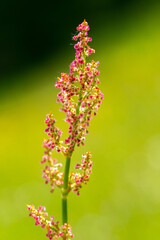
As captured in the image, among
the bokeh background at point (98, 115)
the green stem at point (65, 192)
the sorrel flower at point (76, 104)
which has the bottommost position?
the green stem at point (65, 192)

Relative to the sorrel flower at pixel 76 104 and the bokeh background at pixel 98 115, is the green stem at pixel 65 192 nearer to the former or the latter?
the sorrel flower at pixel 76 104

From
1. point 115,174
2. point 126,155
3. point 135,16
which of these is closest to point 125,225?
point 115,174

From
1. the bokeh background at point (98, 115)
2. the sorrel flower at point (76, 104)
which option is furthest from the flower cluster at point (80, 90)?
the bokeh background at point (98, 115)

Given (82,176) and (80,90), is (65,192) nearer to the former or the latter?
(82,176)

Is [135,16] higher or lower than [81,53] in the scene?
higher

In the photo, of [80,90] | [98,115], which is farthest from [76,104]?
[98,115]

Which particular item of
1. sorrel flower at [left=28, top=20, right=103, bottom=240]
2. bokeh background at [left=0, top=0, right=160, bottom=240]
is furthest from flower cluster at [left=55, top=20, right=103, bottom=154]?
bokeh background at [left=0, top=0, right=160, bottom=240]

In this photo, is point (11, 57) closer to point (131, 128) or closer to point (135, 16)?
point (135, 16)

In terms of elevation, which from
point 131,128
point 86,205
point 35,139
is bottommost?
point 86,205
